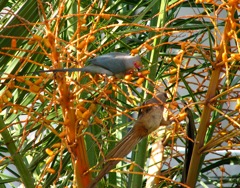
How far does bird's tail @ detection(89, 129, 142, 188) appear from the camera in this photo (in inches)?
35.4

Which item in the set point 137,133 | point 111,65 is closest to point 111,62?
point 111,65

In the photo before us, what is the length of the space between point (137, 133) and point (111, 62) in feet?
0.41

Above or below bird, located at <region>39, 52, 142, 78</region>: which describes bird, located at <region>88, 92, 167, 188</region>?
below

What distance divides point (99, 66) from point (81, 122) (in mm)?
104

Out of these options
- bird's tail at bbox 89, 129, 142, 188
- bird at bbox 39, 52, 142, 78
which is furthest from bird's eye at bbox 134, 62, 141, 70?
bird's tail at bbox 89, 129, 142, 188

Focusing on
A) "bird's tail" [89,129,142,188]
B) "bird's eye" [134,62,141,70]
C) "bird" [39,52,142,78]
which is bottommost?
"bird's tail" [89,129,142,188]

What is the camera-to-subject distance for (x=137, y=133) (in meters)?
0.97

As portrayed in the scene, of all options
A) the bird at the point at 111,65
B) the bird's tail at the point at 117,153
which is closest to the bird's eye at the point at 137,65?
the bird at the point at 111,65

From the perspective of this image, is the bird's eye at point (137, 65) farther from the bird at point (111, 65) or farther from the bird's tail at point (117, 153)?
the bird's tail at point (117, 153)

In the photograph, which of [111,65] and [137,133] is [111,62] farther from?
[137,133]

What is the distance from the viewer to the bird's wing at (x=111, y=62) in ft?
2.97

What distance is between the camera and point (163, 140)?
1.43 meters

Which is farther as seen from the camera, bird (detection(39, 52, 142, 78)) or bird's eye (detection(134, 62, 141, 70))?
bird's eye (detection(134, 62, 141, 70))

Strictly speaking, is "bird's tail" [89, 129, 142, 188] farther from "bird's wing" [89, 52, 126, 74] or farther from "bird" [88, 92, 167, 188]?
"bird's wing" [89, 52, 126, 74]
